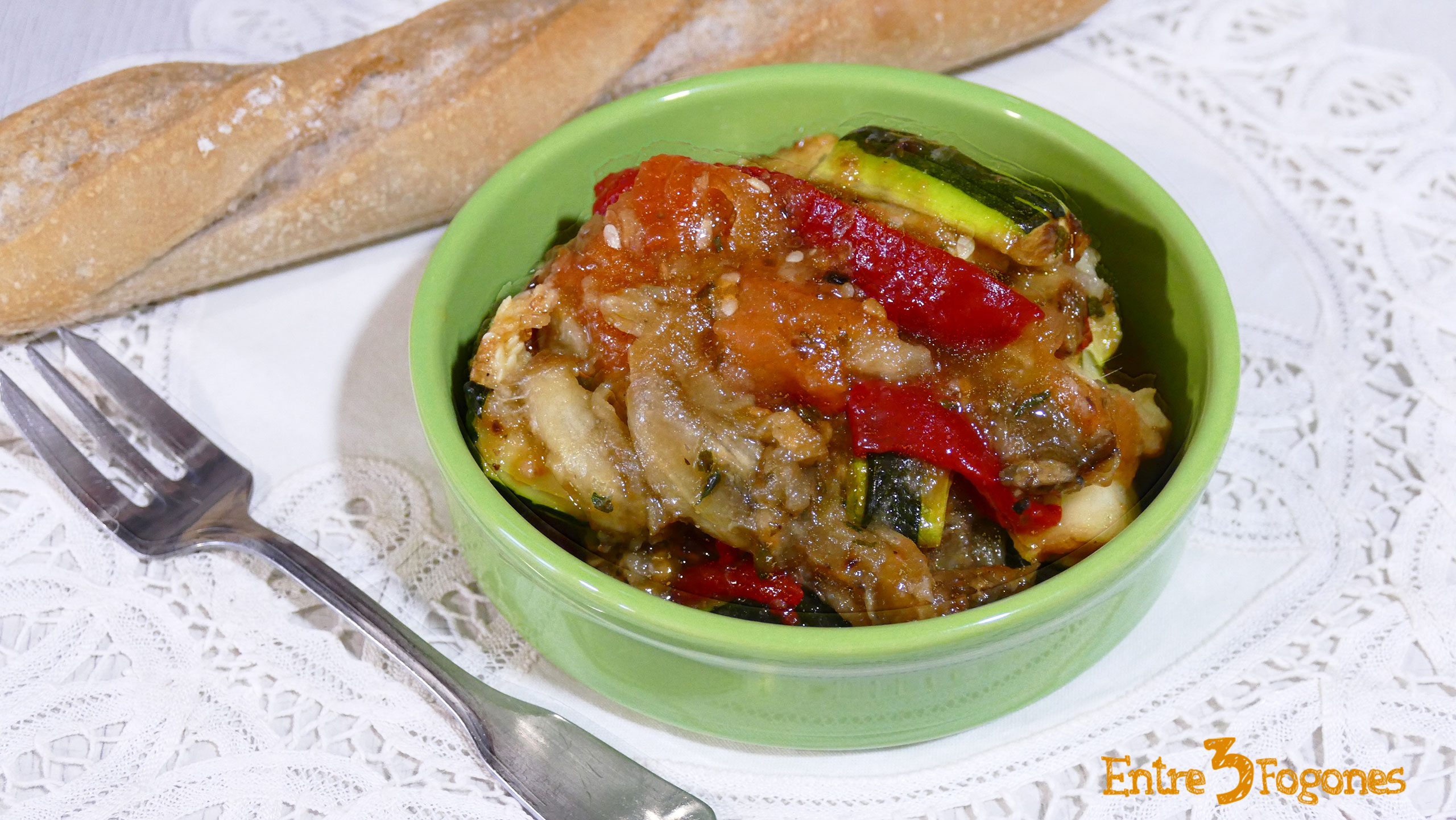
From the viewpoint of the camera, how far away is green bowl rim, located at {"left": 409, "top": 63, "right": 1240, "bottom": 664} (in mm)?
1704

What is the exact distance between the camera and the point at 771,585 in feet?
6.25

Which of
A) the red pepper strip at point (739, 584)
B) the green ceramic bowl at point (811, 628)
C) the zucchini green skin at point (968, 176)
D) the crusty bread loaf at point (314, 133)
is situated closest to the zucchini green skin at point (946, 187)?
the zucchini green skin at point (968, 176)

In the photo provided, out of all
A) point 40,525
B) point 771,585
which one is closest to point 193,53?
point 40,525

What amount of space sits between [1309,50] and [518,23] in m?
2.26

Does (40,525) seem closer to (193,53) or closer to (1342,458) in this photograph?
(193,53)

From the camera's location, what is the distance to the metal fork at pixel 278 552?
1998mm

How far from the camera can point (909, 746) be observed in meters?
2.13

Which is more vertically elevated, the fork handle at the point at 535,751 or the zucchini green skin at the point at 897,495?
the zucchini green skin at the point at 897,495

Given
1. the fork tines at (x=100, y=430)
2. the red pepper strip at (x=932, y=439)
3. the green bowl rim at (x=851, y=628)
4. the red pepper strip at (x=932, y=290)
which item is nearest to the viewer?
the green bowl rim at (x=851, y=628)

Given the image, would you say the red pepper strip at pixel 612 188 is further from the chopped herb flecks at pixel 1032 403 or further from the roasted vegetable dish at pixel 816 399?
the chopped herb flecks at pixel 1032 403

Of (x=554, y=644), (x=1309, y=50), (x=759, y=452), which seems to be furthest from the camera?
(x=1309, y=50)

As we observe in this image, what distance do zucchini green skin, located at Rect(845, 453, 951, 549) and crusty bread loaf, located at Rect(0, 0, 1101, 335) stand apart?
1.58m

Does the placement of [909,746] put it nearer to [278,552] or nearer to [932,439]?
[932,439]

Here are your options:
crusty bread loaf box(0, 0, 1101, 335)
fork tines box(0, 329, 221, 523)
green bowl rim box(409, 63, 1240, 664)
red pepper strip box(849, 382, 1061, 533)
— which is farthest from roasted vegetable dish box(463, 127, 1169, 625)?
crusty bread loaf box(0, 0, 1101, 335)
